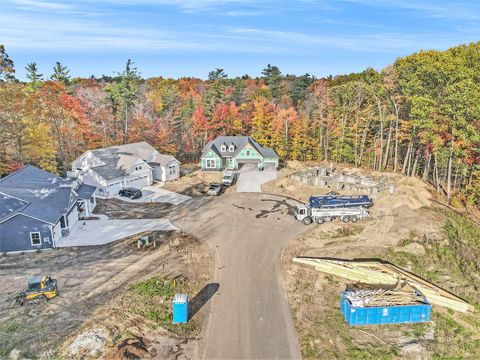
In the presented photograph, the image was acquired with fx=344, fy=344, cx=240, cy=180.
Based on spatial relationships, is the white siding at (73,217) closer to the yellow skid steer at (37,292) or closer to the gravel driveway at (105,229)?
the gravel driveway at (105,229)

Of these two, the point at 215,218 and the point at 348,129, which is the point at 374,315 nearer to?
the point at 215,218

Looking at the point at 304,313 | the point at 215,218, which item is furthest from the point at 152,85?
the point at 304,313

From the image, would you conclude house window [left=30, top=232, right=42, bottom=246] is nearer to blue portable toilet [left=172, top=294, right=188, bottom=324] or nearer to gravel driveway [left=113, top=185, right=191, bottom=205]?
gravel driveway [left=113, top=185, right=191, bottom=205]

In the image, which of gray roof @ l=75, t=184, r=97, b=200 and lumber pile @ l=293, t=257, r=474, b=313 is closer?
lumber pile @ l=293, t=257, r=474, b=313

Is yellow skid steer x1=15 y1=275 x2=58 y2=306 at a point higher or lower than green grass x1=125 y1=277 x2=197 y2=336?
higher

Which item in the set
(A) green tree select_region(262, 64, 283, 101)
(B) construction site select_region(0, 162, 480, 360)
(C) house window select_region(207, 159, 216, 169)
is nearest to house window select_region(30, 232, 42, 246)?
(B) construction site select_region(0, 162, 480, 360)
